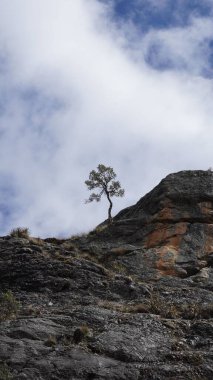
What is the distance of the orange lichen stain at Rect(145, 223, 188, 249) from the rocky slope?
6cm

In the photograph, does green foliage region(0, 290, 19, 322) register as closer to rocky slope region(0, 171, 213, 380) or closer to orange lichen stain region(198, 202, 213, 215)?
rocky slope region(0, 171, 213, 380)

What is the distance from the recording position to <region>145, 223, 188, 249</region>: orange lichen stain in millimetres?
35312

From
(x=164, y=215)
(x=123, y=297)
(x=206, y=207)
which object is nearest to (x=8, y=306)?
(x=123, y=297)

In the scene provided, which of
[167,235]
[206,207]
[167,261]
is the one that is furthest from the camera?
[206,207]

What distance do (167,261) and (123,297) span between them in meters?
8.33

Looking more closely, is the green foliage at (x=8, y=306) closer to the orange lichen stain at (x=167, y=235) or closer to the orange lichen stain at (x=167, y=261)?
the orange lichen stain at (x=167, y=261)

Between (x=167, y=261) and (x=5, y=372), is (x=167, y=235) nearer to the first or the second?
(x=167, y=261)

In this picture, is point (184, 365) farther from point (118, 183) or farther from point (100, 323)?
point (118, 183)

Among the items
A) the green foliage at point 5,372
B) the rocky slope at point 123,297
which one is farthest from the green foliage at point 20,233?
the green foliage at point 5,372

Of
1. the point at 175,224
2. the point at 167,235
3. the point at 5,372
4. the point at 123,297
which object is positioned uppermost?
the point at 175,224

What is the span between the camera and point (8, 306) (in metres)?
22.5

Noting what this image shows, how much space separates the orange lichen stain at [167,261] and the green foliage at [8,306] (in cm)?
1058

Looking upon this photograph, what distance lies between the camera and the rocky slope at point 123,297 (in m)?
17.8

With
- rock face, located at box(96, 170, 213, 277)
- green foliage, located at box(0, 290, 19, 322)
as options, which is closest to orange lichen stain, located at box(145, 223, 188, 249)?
rock face, located at box(96, 170, 213, 277)
